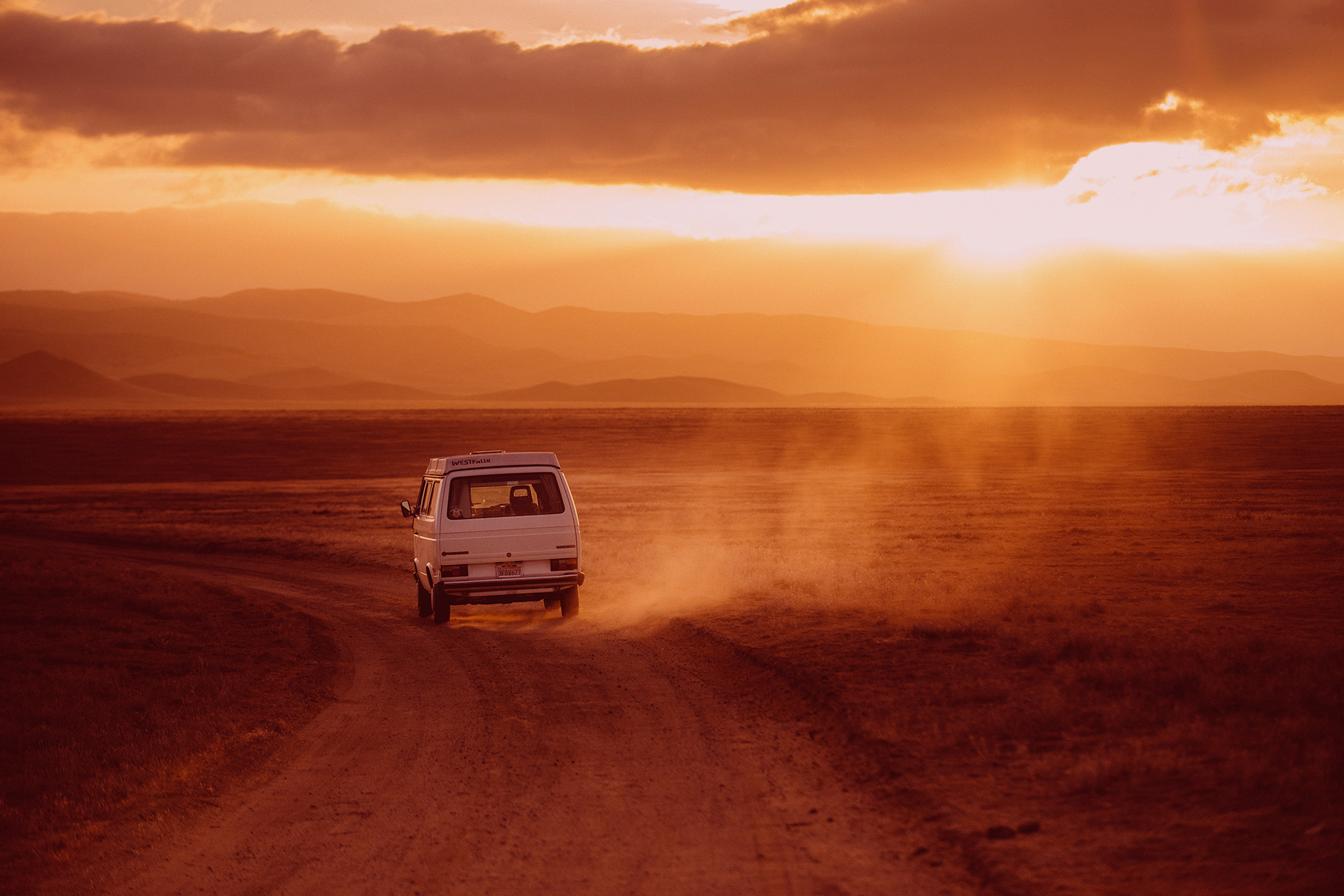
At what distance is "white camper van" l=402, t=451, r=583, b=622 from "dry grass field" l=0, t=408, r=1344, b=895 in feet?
4.07

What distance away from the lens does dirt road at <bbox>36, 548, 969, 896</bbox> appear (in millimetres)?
6340

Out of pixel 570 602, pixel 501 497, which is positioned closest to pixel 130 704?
pixel 570 602

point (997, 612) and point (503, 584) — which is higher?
point (503, 584)

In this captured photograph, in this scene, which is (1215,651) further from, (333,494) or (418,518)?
(333,494)

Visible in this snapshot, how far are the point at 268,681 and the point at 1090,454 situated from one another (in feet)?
187

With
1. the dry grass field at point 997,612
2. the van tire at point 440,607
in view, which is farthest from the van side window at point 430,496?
the dry grass field at point 997,612

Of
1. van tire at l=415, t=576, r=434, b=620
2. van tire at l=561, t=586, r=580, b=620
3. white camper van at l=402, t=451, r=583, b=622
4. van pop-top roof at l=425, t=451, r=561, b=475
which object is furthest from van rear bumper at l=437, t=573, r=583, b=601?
van pop-top roof at l=425, t=451, r=561, b=475

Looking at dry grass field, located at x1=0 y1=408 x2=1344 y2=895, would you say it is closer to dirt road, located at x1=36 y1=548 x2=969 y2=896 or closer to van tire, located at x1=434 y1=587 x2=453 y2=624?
dirt road, located at x1=36 y1=548 x2=969 y2=896

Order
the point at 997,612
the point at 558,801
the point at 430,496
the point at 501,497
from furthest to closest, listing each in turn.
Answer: the point at 430,496 < the point at 501,497 < the point at 997,612 < the point at 558,801

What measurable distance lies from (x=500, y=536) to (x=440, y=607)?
1445 millimetres

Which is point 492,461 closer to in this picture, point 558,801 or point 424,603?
point 424,603

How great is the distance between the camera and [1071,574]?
68.0ft

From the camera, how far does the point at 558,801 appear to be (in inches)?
Answer: 305

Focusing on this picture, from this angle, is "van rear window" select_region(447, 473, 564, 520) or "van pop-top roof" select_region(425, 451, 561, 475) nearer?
"van rear window" select_region(447, 473, 564, 520)
